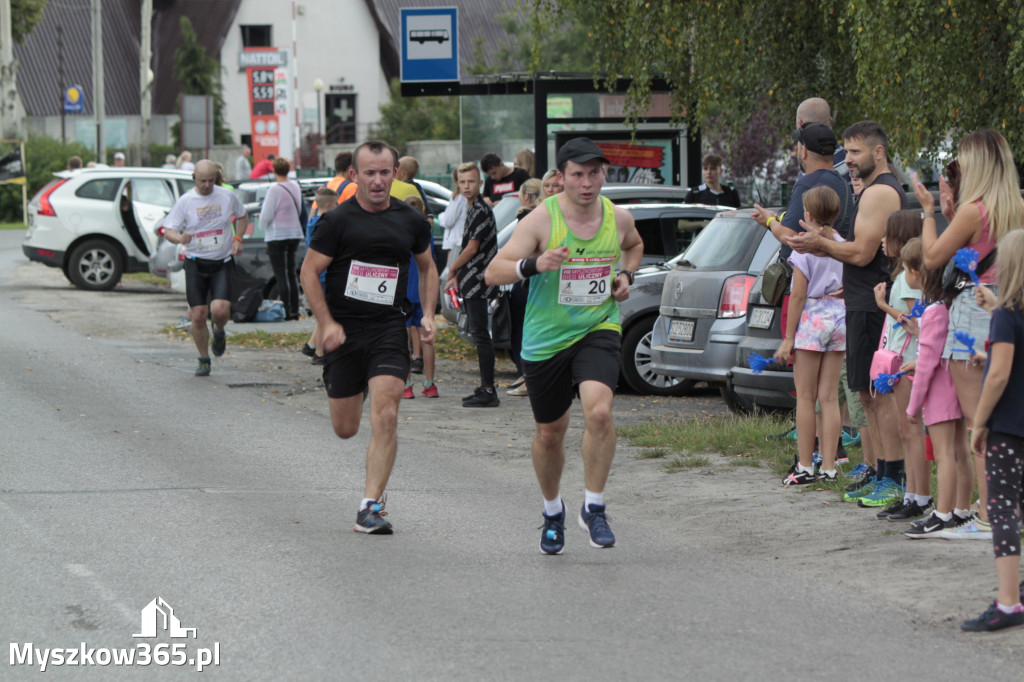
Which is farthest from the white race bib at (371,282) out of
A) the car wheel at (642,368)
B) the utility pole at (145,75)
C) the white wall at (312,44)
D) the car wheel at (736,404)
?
the white wall at (312,44)

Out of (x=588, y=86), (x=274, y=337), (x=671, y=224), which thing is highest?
(x=588, y=86)

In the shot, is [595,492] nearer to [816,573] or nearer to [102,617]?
[816,573]

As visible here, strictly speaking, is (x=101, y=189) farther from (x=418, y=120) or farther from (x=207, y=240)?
(x=418, y=120)

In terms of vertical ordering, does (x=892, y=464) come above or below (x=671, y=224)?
below

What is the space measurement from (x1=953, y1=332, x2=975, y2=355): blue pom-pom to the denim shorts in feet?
0.07

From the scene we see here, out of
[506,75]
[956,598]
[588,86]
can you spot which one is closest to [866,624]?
[956,598]

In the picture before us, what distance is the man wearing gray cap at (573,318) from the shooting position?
21.7 feet

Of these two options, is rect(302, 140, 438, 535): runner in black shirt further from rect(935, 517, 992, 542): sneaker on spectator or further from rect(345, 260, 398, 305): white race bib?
rect(935, 517, 992, 542): sneaker on spectator

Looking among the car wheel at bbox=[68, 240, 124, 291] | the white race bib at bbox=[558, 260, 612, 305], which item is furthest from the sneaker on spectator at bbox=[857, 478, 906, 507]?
the car wheel at bbox=[68, 240, 124, 291]

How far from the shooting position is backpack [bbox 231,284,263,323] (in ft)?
59.7

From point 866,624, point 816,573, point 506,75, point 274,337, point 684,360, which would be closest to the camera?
point 866,624

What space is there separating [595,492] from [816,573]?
108 cm

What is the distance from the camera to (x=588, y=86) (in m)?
20.1

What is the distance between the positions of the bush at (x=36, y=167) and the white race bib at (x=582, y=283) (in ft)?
154
